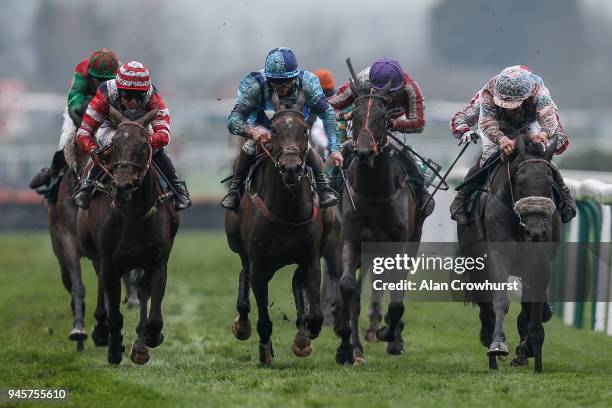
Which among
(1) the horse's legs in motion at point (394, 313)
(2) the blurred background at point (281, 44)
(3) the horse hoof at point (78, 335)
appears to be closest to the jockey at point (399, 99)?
(1) the horse's legs in motion at point (394, 313)

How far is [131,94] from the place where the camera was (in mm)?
10789

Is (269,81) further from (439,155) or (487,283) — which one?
(439,155)

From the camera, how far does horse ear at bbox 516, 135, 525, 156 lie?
10617 mm

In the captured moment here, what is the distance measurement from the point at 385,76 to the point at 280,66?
1.23m

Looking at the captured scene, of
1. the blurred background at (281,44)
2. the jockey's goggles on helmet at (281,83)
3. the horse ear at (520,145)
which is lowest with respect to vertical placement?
the horse ear at (520,145)

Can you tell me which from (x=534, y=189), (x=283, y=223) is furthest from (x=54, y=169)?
(x=534, y=189)

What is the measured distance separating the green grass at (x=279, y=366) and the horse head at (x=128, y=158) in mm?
1272

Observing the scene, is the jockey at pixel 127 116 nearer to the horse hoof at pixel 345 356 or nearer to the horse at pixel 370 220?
the horse at pixel 370 220

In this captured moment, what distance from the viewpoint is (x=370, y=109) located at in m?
10.9

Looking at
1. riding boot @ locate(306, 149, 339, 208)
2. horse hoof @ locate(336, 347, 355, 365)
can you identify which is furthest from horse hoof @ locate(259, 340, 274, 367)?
riding boot @ locate(306, 149, 339, 208)

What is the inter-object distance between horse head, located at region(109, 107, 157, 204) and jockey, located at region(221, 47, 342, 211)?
0.77 meters

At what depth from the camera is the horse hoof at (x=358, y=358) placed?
1108cm

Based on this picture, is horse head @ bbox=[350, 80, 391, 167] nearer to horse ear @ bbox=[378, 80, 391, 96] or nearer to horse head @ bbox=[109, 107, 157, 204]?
horse ear @ bbox=[378, 80, 391, 96]

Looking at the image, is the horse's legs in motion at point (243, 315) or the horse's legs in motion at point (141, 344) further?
the horse's legs in motion at point (243, 315)
